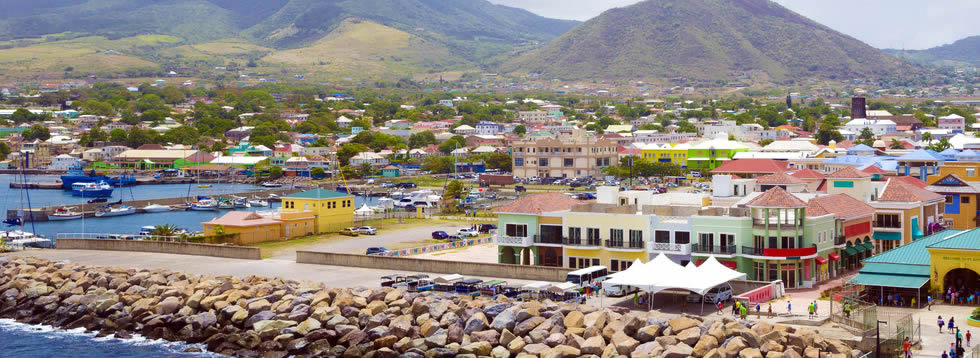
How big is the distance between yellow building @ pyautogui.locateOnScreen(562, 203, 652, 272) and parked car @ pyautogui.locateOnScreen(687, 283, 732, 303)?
21.3ft

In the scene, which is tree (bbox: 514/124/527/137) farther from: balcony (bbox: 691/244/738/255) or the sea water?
the sea water

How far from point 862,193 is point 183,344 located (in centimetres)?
3013

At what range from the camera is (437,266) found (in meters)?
41.2

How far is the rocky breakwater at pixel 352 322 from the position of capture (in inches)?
1109

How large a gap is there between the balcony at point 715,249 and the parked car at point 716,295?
14.9 feet

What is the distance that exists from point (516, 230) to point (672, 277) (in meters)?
11.8

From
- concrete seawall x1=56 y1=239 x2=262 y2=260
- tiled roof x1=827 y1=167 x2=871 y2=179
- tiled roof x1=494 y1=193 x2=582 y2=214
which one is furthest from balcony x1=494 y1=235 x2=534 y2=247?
tiled roof x1=827 y1=167 x2=871 y2=179

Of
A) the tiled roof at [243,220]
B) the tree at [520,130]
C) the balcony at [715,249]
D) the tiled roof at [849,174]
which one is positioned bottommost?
the balcony at [715,249]

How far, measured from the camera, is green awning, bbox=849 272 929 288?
3350cm

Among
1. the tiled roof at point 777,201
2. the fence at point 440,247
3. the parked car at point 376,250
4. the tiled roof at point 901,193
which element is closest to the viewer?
the tiled roof at point 777,201

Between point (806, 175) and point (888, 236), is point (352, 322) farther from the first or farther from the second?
point (806, 175)

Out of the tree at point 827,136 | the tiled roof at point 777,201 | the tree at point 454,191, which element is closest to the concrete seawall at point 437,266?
the tiled roof at point 777,201

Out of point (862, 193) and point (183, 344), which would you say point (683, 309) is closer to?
point (183, 344)

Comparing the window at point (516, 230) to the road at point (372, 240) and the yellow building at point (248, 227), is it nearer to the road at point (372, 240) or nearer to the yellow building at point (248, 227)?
the road at point (372, 240)
